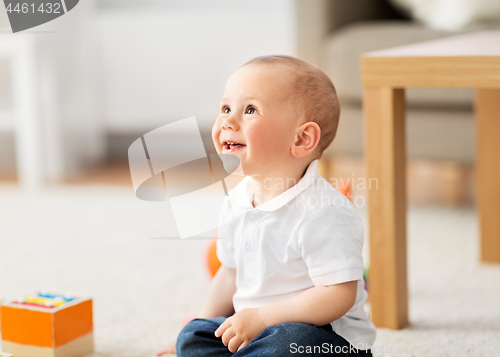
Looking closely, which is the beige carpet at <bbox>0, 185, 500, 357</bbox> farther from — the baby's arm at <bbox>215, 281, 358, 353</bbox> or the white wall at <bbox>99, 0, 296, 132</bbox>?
the white wall at <bbox>99, 0, 296, 132</bbox>

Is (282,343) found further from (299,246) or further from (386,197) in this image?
(386,197)

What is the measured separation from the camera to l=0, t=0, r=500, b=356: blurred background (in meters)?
1.15

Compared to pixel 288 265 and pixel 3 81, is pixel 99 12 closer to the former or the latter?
pixel 3 81

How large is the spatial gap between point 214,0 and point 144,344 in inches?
74.6

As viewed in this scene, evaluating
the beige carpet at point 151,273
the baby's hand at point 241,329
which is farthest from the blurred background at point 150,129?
the baby's hand at point 241,329

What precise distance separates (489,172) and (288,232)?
24.9 inches

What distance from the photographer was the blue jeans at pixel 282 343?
68 cm

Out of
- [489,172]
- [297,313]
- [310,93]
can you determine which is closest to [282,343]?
[297,313]

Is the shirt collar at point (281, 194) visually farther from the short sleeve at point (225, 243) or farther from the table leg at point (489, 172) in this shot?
the table leg at point (489, 172)

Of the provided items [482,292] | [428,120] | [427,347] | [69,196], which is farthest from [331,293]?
[69,196]

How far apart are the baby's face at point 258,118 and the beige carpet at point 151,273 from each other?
0.32 meters

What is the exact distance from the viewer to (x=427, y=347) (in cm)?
85

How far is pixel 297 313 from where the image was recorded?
0.70 meters

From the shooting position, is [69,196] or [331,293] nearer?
[331,293]
